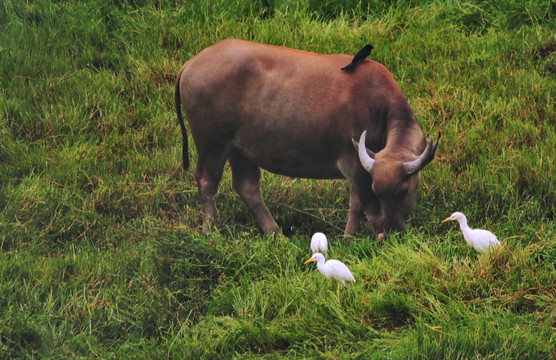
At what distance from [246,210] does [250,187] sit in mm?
378

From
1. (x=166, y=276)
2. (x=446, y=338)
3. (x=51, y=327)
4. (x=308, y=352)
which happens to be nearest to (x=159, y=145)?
(x=166, y=276)

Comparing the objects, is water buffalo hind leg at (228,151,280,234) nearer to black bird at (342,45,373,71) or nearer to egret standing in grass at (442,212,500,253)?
black bird at (342,45,373,71)

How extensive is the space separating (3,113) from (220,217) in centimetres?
280

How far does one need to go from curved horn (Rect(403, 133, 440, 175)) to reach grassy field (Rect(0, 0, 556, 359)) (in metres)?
0.55

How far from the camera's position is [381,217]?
632 cm

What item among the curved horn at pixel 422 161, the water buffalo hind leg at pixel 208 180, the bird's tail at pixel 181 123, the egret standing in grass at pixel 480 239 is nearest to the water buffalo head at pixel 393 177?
the curved horn at pixel 422 161

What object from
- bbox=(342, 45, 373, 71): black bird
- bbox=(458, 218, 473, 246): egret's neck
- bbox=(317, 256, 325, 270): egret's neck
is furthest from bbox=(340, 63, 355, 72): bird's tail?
bbox=(317, 256, 325, 270): egret's neck

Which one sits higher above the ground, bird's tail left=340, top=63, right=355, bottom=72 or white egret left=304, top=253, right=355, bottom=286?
bird's tail left=340, top=63, right=355, bottom=72

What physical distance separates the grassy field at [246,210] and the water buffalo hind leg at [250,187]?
16 centimetres

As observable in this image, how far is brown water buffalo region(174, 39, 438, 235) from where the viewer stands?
617cm

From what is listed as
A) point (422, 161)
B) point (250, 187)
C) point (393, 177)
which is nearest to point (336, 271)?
point (393, 177)

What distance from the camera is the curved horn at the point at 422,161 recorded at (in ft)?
18.5

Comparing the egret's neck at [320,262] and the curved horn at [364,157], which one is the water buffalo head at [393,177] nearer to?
the curved horn at [364,157]

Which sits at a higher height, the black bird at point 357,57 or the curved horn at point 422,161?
the black bird at point 357,57
